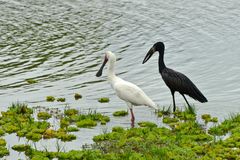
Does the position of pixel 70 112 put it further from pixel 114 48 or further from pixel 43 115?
pixel 114 48

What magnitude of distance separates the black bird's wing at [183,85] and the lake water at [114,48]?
4.13 ft

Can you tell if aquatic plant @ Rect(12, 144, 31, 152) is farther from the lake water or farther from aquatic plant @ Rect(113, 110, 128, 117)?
aquatic plant @ Rect(113, 110, 128, 117)

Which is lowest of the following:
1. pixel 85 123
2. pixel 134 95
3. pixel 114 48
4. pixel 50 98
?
pixel 85 123

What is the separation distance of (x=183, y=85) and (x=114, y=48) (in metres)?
13.8

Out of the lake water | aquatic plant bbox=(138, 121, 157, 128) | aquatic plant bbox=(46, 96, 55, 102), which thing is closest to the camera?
aquatic plant bbox=(138, 121, 157, 128)

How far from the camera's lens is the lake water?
82.1ft

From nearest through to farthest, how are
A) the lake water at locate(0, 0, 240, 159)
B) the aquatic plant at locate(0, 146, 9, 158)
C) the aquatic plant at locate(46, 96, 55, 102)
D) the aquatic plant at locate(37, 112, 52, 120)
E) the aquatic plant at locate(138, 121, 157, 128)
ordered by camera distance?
1. the aquatic plant at locate(0, 146, 9, 158)
2. the aquatic plant at locate(138, 121, 157, 128)
3. the aquatic plant at locate(37, 112, 52, 120)
4. the aquatic plant at locate(46, 96, 55, 102)
5. the lake water at locate(0, 0, 240, 159)

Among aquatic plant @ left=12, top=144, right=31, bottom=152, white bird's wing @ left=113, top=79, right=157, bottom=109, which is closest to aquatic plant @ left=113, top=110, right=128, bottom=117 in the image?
→ white bird's wing @ left=113, top=79, right=157, bottom=109

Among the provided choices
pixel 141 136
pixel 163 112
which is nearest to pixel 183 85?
pixel 163 112

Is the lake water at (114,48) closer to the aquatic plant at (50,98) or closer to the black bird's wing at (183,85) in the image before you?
the aquatic plant at (50,98)

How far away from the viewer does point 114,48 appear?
3478 cm

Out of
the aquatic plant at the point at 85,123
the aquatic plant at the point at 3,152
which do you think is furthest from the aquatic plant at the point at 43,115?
the aquatic plant at the point at 3,152

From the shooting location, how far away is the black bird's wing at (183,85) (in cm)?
2133

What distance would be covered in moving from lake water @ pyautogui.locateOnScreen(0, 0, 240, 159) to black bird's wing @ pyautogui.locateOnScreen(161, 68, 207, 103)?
49.5 inches
